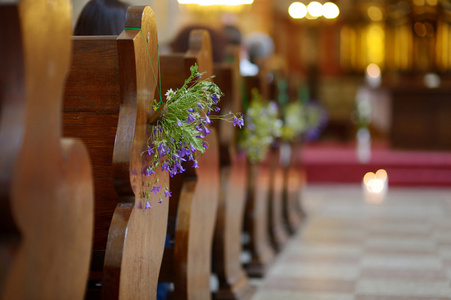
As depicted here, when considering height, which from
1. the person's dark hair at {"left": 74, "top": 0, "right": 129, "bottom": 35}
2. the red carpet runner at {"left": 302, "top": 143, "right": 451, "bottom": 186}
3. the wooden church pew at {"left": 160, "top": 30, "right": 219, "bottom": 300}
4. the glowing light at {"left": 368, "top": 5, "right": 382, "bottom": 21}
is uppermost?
the glowing light at {"left": 368, "top": 5, "right": 382, "bottom": 21}

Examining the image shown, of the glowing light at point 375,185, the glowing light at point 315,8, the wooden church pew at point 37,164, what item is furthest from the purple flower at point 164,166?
the glowing light at point 315,8

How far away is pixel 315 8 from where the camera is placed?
12781 millimetres

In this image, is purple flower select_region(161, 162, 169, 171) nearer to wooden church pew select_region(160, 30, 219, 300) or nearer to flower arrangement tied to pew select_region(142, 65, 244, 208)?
flower arrangement tied to pew select_region(142, 65, 244, 208)

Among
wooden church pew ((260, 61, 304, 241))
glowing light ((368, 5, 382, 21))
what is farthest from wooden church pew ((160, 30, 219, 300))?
glowing light ((368, 5, 382, 21))

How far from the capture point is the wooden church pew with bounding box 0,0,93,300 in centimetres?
112

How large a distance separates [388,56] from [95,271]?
11.7 m

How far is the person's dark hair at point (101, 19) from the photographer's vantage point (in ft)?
7.52

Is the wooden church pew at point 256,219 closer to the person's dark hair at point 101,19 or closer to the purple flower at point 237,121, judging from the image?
the person's dark hair at point 101,19

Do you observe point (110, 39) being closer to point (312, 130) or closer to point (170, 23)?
point (312, 130)

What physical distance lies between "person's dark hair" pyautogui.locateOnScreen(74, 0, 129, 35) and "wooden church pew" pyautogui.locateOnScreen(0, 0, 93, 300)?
3.25 feet

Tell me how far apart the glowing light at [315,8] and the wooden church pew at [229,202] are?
32.6ft

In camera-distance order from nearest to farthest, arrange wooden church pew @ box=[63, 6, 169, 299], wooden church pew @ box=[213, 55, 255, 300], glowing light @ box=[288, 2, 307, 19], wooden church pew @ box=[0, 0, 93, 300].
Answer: wooden church pew @ box=[0, 0, 93, 300], wooden church pew @ box=[63, 6, 169, 299], wooden church pew @ box=[213, 55, 255, 300], glowing light @ box=[288, 2, 307, 19]

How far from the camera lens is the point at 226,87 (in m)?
2.99

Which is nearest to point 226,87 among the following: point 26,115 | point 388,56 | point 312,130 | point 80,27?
point 80,27
